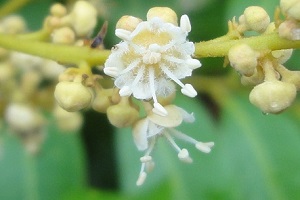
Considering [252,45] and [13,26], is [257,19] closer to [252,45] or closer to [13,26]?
[252,45]

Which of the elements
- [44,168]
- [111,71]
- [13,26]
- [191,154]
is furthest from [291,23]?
[44,168]

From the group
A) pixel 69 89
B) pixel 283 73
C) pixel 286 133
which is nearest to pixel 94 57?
pixel 69 89

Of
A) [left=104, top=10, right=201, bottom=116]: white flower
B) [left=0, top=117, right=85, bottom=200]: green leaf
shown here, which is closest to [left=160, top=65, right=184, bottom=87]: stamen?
[left=104, top=10, right=201, bottom=116]: white flower

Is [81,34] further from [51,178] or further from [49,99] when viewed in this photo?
[51,178]

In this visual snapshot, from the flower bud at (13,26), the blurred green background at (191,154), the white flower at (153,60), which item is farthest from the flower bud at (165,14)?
the blurred green background at (191,154)

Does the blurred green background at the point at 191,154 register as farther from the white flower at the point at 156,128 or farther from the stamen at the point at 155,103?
the stamen at the point at 155,103
